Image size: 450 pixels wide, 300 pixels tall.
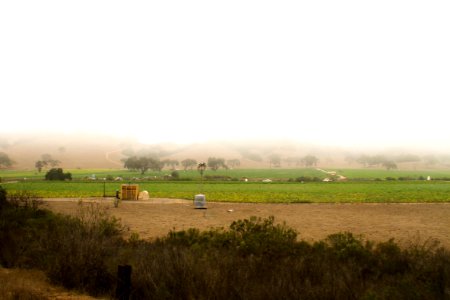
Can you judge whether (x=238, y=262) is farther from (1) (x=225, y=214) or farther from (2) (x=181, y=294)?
(1) (x=225, y=214)

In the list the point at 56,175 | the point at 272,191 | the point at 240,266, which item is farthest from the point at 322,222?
the point at 56,175

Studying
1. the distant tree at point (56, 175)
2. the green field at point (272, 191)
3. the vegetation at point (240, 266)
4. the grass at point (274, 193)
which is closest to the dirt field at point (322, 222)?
the vegetation at point (240, 266)

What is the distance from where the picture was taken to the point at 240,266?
9.29 meters

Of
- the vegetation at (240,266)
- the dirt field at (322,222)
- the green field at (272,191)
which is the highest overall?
the vegetation at (240,266)

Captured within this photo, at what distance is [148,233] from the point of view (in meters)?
17.3

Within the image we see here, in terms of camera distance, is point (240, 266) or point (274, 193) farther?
point (274, 193)

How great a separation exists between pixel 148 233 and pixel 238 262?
849 centimetres

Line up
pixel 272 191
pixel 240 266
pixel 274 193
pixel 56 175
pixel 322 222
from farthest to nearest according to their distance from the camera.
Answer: pixel 56 175 < pixel 272 191 < pixel 274 193 < pixel 322 222 < pixel 240 266

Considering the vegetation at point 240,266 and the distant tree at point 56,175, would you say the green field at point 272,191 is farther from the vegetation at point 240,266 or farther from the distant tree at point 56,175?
the vegetation at point 240,266

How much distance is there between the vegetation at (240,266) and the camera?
25.8 ft

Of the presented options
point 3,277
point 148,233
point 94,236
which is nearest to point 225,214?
point 148,233

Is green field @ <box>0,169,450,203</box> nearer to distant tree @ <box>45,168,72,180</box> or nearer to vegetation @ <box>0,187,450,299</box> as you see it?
distant tree @ <box>45,168,72,180</box>

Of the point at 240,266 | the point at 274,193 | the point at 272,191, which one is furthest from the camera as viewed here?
the point at 272,191

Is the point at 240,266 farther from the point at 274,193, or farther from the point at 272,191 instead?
the point at 272,191
